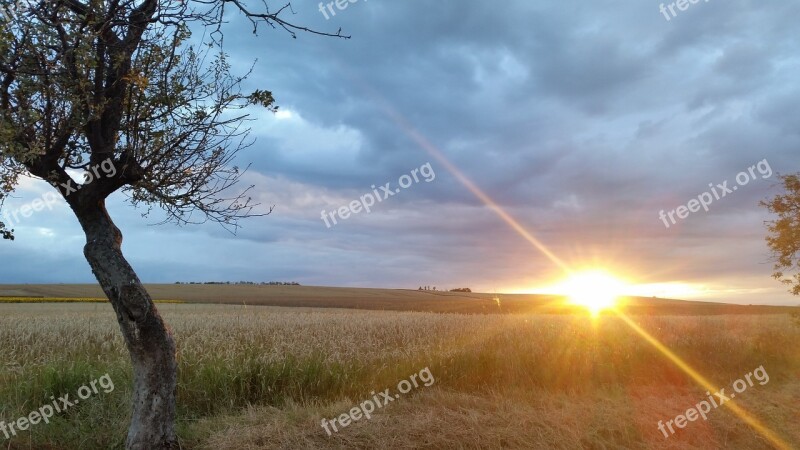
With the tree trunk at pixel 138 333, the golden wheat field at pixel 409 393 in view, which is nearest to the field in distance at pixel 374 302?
the golden wheat field at pixel 409 393

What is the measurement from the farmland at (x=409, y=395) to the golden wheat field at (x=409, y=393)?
3 centimetres

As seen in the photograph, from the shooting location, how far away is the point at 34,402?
871 cm

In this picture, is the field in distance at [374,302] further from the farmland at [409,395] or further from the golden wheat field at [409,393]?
the golden wheat field at [409,393]

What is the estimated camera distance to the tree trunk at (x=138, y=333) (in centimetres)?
636

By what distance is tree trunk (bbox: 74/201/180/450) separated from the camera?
6363mm

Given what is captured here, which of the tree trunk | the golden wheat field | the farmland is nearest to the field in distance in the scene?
the farmland

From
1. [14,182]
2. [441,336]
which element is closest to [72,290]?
[441,336]

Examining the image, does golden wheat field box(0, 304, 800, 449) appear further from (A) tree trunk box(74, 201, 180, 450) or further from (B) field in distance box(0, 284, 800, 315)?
(B) field in distance box(0, 284, 800, 315)

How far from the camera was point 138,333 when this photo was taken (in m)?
6.42

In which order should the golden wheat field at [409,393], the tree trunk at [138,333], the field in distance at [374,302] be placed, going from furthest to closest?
the field in distance at [374,302], the golden wheat field at [409,393], the tree trunk at [138,333]

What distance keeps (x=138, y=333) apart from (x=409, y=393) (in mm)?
4978

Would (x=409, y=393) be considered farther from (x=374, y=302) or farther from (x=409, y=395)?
(x=374, y=302)

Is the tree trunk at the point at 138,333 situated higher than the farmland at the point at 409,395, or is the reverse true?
the tree trunk at the point at 138,333

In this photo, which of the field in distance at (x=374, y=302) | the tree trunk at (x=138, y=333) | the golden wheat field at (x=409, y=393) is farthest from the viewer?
the field in distance at (x=374, y=302)
